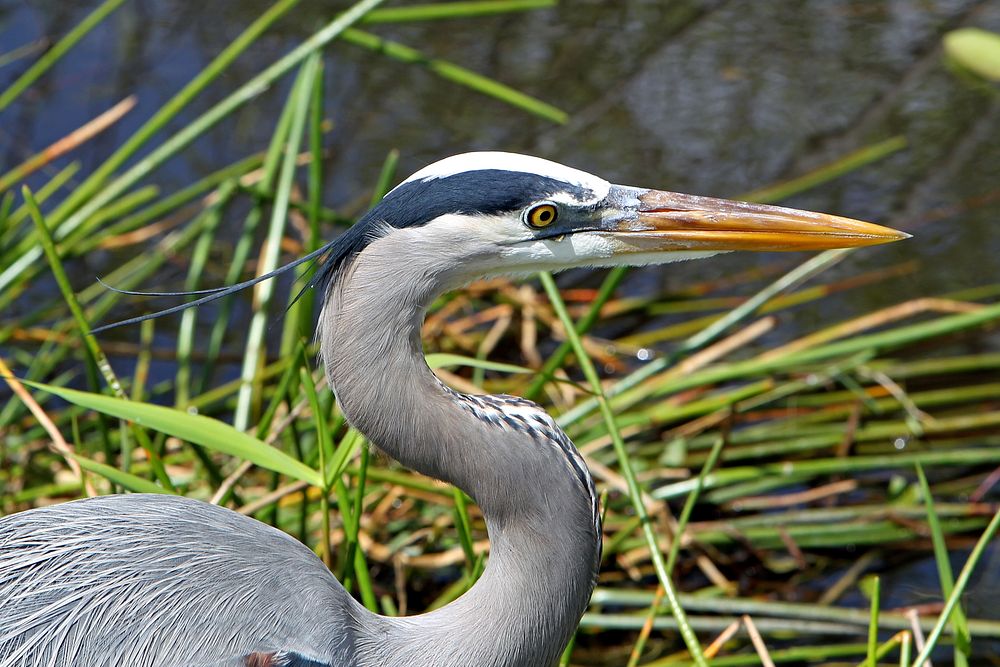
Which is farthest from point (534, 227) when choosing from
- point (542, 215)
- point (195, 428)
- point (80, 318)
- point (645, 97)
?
point (645, 97)

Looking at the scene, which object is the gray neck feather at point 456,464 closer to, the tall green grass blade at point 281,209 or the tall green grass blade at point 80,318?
the tall green grass blade at point 80,318

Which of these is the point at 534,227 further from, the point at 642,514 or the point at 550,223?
the point at 642,514

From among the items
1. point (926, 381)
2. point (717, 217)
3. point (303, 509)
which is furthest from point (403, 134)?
point (717, 217)

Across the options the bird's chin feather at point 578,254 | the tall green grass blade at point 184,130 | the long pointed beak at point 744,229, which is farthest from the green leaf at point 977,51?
the bird's chin feather at point 578,254

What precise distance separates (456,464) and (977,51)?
143 inches

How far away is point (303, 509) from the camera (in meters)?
2.54

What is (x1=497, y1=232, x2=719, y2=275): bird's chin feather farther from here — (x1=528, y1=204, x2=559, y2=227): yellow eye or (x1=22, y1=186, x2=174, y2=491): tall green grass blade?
(x1=22, y1=186, x2=174, y2=491): tall green grass blade

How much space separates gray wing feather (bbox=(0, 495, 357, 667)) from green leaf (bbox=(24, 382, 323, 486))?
159 mm

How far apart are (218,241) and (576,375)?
1395mm

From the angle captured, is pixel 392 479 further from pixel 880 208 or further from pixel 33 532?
pixel 880 208

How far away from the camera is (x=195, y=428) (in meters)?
2.04

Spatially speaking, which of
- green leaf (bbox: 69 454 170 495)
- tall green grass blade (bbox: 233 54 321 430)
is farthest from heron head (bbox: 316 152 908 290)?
tall green grass blade (bbox: 233 54 321 430)

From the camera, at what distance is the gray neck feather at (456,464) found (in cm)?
179

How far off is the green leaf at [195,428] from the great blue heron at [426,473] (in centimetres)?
14
